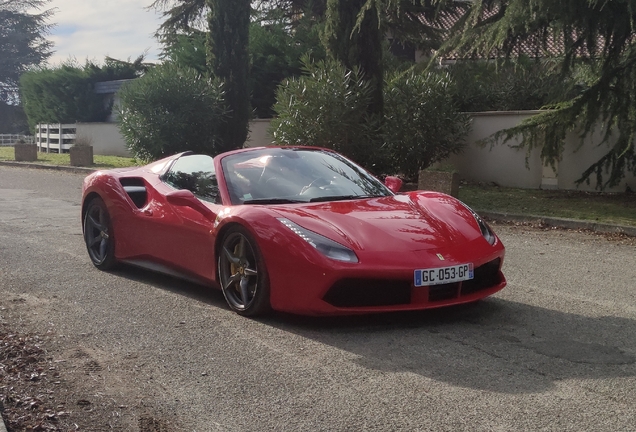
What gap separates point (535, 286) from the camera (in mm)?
7145

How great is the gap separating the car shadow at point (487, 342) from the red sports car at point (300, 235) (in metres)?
0.19

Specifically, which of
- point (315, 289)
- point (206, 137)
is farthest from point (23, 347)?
point (206, 137)

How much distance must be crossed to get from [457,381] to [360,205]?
2.15 meters

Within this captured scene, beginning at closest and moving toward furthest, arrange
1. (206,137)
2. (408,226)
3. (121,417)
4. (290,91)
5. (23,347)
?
(121,417) < (23,347) < (408,226) < (290,91) < (206,137)

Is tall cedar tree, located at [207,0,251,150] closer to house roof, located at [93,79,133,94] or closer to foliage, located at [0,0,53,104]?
house roof, located at [93,79,133,94]

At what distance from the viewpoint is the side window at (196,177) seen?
678 cm

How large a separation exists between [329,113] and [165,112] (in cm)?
681

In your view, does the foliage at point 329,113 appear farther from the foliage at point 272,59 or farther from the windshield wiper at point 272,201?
the foliage at point 272,59

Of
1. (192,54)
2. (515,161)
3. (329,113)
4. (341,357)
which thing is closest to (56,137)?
(192,54)

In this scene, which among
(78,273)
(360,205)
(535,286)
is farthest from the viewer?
(78,273)

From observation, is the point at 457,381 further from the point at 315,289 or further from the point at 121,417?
the point at 121,417

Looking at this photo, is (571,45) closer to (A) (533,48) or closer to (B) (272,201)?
(A) (533,48)

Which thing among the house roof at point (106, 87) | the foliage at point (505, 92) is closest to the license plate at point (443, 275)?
the foliage at point (505, 92)

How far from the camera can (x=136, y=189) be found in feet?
25.3
